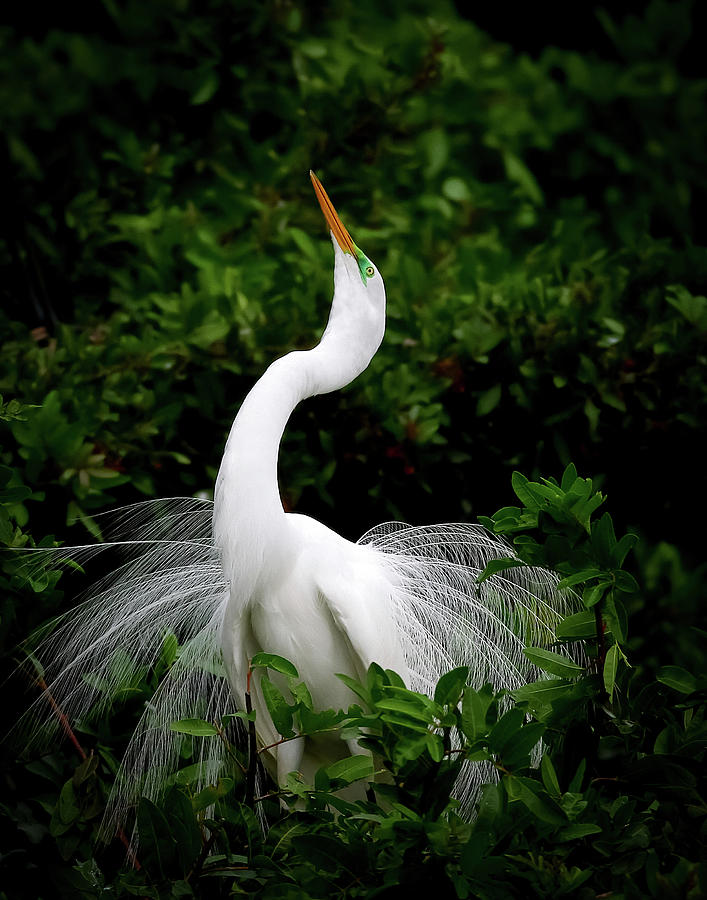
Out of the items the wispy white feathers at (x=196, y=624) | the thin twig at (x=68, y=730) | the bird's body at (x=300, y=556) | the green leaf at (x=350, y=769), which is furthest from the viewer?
the wispy white feathers at (x=196, y=624)

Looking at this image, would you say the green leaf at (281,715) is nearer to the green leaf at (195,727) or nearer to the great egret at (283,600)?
the green leaf at (195,727)

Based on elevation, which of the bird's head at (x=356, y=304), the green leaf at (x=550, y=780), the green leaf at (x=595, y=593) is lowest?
the green leaf at (x=550, y=780)

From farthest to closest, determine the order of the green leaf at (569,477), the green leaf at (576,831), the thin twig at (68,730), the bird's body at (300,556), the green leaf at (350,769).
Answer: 1. the thin twig at (68,730)
2. the bird's body at (300,556)
3. the green leaf at (569,477)
4. the green leaf at (350,769)
5. the green leaf at (576,831)

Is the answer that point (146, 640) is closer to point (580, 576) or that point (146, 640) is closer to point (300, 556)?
point (300, 556)

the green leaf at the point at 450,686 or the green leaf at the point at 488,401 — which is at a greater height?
the green leaf at the point at 450,686

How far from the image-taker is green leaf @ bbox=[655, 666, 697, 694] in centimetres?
142

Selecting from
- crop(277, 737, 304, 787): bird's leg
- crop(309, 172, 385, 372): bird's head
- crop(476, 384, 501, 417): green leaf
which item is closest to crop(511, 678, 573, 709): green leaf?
crop(277, 737, 304, 787): bird's leg

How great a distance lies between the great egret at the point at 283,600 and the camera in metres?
1.59

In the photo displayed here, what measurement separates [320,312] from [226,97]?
3.99 ft

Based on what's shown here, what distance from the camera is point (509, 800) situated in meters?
1.30

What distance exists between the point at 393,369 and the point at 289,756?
45.3 inches

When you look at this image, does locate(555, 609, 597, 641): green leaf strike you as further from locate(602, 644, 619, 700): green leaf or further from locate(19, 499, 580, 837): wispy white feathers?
locate(19, 499, 580, 837): wispy white feathers

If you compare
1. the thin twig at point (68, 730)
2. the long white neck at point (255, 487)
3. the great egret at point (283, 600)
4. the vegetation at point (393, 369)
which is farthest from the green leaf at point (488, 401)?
the thin twig at point (68, 730)

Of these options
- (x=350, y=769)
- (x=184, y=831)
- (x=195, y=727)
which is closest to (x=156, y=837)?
(x=184, y=831)
